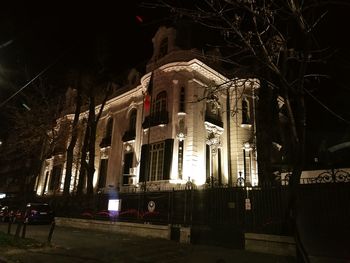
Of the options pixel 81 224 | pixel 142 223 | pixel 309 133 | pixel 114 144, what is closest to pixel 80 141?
pixel 114 144

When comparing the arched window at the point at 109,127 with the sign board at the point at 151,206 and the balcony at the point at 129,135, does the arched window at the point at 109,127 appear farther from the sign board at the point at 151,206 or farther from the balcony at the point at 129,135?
the sign board at the point at 151,206

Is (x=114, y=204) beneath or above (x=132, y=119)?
beneath

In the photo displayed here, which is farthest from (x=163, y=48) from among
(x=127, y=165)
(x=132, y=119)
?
(x=127, y=165)

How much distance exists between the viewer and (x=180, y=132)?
1964 centimetres

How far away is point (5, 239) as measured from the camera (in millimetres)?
11500

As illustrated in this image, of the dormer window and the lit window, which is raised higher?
the dormer window

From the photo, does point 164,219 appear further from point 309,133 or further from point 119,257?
point 309,133

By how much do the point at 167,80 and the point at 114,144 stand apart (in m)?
8.70

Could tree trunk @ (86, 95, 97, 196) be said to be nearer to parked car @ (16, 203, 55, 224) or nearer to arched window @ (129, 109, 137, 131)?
arched window @ (129, 109, 137, 131)

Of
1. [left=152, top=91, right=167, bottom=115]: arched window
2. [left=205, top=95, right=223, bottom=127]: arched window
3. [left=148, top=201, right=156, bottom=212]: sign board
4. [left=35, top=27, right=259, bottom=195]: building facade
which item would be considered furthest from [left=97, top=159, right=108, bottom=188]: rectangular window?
[left=148, top=201, right=156, bottom=212]: sign board

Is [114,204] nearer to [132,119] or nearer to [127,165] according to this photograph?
[127,165]

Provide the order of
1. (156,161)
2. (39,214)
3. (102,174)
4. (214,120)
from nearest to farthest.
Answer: (156,161)
(39,214)
(214,120)
(102,174)

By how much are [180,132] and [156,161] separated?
285cm

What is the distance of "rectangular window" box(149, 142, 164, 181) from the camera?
19967 mm
